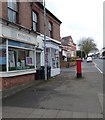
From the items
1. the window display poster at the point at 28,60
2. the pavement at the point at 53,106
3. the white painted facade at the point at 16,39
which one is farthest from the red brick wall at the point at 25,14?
the pavement at the point at 53,106

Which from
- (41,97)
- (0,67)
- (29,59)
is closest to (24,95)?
(41,97)

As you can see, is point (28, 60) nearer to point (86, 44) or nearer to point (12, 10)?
point (12, 10)

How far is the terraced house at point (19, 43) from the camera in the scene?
12.6m

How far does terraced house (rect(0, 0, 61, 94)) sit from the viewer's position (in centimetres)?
1257

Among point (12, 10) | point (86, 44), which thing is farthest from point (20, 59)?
point (86, 44)

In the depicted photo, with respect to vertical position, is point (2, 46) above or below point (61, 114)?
above

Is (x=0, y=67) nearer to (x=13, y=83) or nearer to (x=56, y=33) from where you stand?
(x=13, y=83)

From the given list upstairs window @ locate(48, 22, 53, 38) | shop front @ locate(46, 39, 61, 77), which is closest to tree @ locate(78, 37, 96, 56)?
upstairs window @ locate(48, 22, 53, 38)

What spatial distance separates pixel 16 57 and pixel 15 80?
166 centimetres

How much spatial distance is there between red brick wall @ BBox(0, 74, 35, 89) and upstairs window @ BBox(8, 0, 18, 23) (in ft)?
12.1

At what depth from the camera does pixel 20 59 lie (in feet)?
49.8

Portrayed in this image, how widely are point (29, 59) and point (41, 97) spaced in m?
6.64

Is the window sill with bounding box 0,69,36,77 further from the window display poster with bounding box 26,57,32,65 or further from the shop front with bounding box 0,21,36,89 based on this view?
the window display poster with bounding box 26,57,32,65

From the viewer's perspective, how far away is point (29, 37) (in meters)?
16.2
